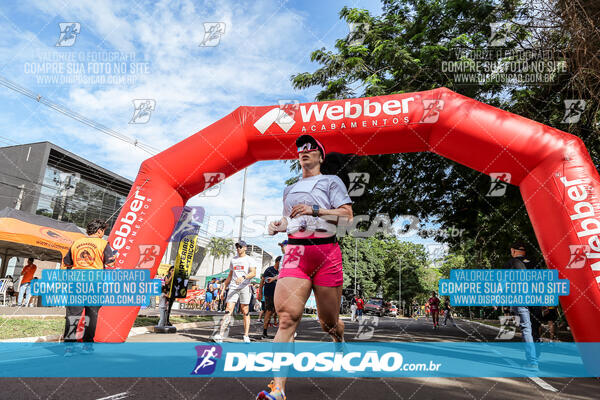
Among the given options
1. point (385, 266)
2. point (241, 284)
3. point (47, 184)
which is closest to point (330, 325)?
point (241, 284)

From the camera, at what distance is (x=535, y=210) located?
226 inches

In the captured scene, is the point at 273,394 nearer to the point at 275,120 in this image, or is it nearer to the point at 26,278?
the point at 275,120

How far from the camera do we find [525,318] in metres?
5.26

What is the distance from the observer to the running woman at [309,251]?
9.66 ft

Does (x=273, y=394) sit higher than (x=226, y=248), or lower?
lower

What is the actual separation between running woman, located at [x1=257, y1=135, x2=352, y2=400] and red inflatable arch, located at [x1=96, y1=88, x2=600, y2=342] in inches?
137

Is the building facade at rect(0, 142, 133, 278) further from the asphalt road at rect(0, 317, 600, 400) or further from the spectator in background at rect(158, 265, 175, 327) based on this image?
the asphalt road at rect(0, 317, 600, 400)

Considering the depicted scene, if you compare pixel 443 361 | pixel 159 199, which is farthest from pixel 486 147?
pixel 159 199

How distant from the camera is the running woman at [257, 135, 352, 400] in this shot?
9.66ft

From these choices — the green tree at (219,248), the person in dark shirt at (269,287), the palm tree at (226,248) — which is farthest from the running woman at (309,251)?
the palm tree at (226,248)

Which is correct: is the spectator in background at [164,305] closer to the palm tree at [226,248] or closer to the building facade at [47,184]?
the building facade at [47,184]

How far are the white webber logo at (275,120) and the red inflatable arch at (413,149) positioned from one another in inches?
0.7

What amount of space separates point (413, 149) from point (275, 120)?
8.45ft

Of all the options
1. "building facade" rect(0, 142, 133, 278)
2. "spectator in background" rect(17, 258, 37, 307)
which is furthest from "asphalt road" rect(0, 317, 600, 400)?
"building facade" rect(0, 142, 133, 278)
